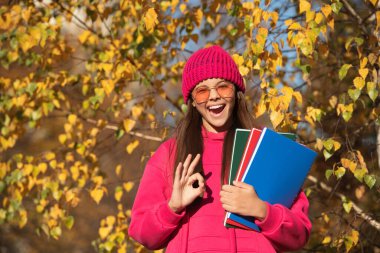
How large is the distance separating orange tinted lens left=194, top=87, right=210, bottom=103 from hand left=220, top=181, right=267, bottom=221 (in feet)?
1.52

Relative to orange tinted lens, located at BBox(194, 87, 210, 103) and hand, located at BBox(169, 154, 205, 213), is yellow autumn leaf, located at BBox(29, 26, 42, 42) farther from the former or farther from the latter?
hand, located at BBox(169, 154, 205, 213)

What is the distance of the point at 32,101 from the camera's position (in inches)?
195

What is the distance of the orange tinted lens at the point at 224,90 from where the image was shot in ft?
9.66

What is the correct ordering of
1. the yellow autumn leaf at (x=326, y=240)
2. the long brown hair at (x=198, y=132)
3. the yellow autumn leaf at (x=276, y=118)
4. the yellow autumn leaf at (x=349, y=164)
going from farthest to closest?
1. the yellow autumn leaf at (x=326, y=240)
2. the yellow autumn leaf at (x=349, y=164)
3. the yellow autumn leaf at (x=276, y=118)
4. the long brown hair at (x=198, y=132)

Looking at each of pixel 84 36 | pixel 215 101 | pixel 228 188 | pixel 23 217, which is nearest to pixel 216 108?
pixel 215 101

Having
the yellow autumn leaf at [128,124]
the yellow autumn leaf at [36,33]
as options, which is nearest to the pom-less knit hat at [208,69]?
the yellow autumn leaf at [128,124]

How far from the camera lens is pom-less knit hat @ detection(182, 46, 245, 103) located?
296 cm

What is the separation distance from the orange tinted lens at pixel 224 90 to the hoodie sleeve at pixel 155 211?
0.99ft

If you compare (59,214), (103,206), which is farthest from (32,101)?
(103,206)

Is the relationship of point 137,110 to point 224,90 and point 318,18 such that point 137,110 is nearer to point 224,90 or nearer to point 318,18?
point 318,18

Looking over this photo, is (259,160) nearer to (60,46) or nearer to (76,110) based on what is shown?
(60,46)

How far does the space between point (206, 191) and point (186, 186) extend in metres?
0.17

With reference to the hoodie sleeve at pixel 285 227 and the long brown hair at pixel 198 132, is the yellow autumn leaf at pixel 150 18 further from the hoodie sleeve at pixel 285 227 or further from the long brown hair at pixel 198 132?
the hoodie sleeve at pixel 285 227

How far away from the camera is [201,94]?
296cm
